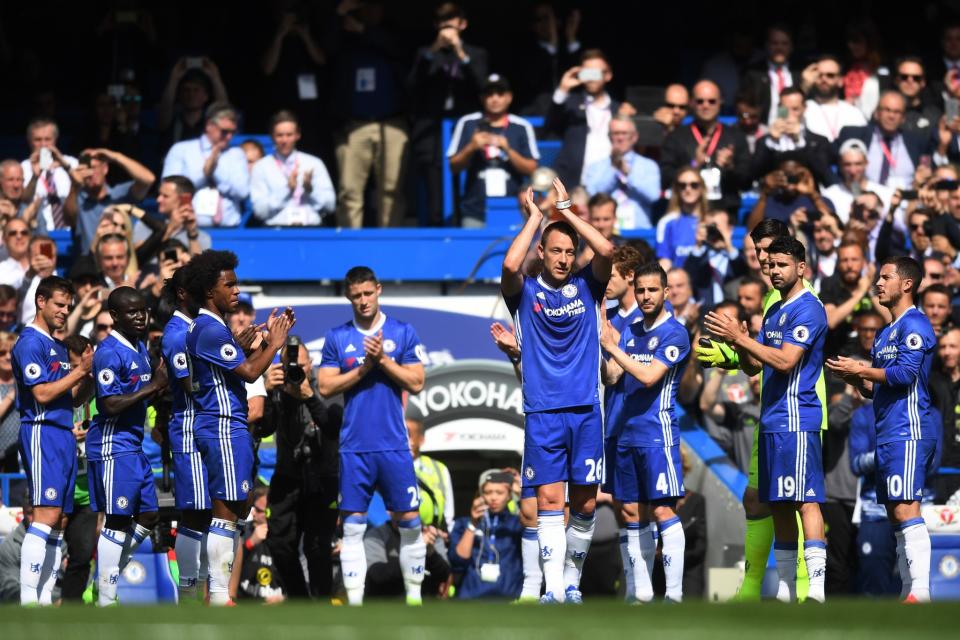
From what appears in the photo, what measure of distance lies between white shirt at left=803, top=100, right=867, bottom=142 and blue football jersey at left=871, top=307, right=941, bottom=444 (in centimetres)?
625

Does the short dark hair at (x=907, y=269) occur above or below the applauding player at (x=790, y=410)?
above

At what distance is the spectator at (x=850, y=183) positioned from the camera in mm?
14805

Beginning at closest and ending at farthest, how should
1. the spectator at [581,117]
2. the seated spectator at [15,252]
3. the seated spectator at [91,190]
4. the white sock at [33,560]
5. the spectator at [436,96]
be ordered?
the white sock at [33,560], the seated spectator at [15,252], the seated spectator at [91,190], the spectator at [581,117], the spectator at [436,96]

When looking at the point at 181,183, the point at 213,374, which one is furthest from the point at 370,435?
the point at 181,183

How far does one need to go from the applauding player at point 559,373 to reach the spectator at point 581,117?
518cm

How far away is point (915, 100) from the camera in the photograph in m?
15.9

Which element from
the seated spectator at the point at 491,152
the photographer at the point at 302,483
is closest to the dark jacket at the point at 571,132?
the seated spectator at the point at 491,152

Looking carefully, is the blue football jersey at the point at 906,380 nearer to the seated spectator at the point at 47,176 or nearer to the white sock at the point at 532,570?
the white sock at the point at 532,570

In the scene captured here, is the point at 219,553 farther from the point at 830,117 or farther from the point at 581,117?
the point at 830,117

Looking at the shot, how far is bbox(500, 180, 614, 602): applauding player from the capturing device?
9492 mm

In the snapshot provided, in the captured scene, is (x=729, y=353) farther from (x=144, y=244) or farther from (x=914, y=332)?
(x=144, y=244)

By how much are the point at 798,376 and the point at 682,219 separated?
15.3 feet

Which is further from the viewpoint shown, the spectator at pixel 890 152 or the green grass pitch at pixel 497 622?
the spectator at pixel 890 152

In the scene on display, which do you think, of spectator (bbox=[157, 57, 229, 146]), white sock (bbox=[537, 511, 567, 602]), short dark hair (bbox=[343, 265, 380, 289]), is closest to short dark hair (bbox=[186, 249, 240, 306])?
short dark hair (bbox=[343, 265, 380, 289])
